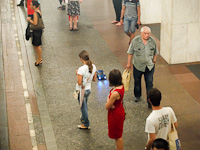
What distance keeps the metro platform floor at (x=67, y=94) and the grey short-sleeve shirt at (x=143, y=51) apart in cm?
104

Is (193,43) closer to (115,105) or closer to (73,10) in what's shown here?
(73,10)

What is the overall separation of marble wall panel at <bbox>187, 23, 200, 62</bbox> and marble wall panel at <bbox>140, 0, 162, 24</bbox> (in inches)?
154

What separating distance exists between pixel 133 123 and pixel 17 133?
7.95ft

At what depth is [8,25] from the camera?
16.2 m

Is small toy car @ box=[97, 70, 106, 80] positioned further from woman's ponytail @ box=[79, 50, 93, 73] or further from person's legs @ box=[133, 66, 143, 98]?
woman's ponytail @ box=[79, 50, 93, 73]

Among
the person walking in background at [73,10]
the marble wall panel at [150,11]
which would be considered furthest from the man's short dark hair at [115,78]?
the marble wall panel at [150,11]

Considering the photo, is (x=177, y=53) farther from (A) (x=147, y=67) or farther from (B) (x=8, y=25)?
(B) (x=8, y=25)

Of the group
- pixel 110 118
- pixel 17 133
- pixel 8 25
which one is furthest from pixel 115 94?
pixel 8 25

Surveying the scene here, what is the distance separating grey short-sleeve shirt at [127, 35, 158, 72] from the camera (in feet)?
28.0

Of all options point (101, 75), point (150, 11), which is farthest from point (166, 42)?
point (150, 11)

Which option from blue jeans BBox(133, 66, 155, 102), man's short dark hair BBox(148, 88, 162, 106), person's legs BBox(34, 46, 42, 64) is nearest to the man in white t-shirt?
man's short dark hair BBox(148, 88, 162, 106)

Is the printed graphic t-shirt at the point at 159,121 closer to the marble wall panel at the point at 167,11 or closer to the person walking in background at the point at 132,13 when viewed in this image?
the marble wall panel at the point at 167,11

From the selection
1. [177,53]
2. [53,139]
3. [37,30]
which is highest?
[37,30]

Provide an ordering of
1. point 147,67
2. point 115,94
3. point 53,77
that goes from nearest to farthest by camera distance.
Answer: point 115,94
point 147,67
point 53,77
